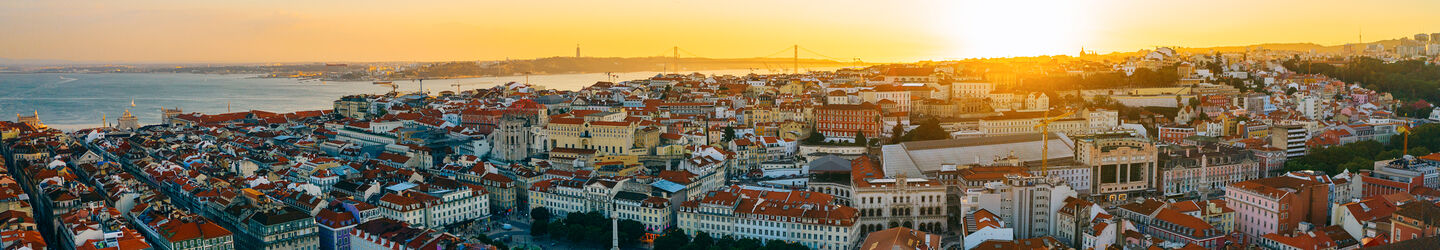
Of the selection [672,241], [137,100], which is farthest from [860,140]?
[137,100]

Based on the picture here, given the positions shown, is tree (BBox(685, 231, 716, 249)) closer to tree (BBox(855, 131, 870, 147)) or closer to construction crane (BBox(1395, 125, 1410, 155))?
tree (BBox(855, 131, 870, 147))

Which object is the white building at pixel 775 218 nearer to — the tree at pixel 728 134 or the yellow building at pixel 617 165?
the yellow building at pixel 617 165

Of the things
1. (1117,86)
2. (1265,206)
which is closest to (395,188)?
(1265,206)

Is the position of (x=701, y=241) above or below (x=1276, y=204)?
below

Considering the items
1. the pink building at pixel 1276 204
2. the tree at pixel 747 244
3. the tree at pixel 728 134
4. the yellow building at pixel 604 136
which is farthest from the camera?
the tree at pixel 728 134

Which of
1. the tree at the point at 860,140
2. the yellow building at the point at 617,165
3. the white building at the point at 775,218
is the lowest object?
the white building at the point at 775,218

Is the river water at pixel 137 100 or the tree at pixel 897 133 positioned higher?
the tree at pixel 897 133

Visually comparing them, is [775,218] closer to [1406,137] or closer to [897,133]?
[897,133]

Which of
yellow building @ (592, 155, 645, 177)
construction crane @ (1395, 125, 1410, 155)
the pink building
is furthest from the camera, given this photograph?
construction crane @ (1395, 125, 1410, 155)

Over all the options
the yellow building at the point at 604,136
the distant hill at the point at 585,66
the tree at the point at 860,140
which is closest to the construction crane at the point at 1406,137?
the tree at the point at 860,140

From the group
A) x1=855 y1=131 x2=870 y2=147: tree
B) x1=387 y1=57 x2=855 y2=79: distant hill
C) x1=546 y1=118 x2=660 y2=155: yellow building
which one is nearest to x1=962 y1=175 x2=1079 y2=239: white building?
x1=855 y1=131 x2=870 y2=147: tree

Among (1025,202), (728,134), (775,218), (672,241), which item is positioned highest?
(728,134)
